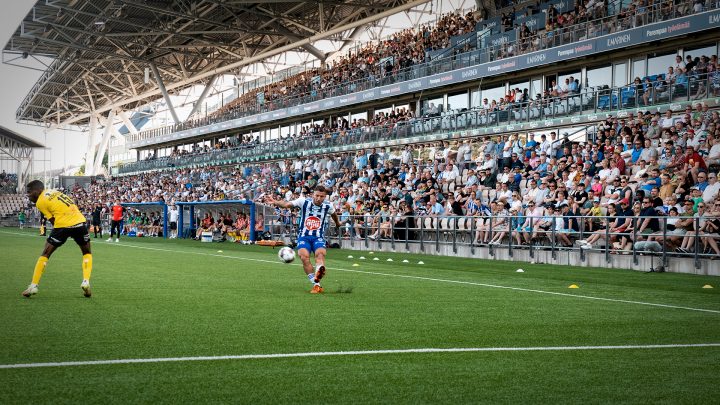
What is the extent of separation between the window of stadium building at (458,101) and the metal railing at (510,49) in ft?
7.29

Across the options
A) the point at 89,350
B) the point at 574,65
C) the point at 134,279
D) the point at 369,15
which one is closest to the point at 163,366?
the point at 89,350

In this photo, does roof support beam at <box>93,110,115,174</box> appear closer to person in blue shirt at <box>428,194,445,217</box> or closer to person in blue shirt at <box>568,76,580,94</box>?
person in blue shirt at <box>428,194,445,217</box>

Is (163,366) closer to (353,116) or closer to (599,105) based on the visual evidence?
(599,105)

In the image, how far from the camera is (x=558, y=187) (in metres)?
22.6

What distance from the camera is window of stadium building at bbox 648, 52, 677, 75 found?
96.1 feet

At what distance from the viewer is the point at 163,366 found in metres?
6.16

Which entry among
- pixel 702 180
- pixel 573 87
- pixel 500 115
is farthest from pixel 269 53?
pixel 702 180

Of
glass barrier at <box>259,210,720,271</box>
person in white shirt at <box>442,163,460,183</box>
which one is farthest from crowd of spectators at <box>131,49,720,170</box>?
glass barrier at <box>259,210,720,271</box>

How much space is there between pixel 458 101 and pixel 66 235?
2998cm

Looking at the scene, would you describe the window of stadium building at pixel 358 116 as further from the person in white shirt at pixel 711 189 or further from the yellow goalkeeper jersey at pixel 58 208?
the yellow goalkeeper jersey at pixel 58 208

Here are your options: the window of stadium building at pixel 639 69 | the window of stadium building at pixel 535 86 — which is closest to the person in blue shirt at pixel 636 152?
the window of stadium building at pixel 639 69

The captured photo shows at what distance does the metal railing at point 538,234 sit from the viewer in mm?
17781

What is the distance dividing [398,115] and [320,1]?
15227 millimetres

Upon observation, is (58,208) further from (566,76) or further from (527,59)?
(566,76)
